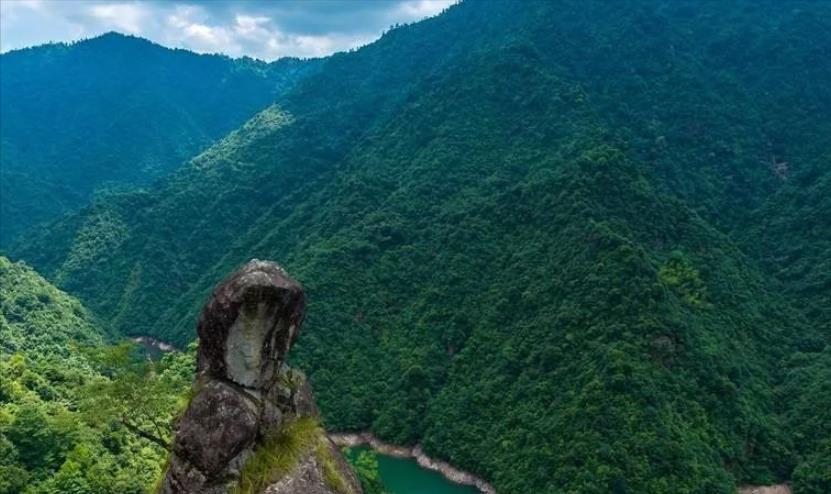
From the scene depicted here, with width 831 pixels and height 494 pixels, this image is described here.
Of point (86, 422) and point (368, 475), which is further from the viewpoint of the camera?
point (368, 475)

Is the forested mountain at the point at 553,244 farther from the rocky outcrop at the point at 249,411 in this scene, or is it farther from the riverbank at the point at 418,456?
the rocky outcrop at the point at 249,411

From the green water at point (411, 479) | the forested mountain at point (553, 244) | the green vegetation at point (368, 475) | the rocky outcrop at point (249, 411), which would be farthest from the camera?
the green water at point (411, 479)

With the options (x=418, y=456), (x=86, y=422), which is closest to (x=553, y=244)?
(x=418, y=456)

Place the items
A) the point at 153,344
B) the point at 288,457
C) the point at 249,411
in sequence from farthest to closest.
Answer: the point at 153,344
the point at 288,457
the point at 249,411

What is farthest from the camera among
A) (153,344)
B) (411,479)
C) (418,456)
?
(153,344)

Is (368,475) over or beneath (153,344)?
beneath

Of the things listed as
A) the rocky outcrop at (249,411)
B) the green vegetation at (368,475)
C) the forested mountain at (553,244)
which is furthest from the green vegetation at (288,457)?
the forested mountain at (553,244)

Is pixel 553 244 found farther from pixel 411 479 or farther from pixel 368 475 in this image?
pixel 368 475
